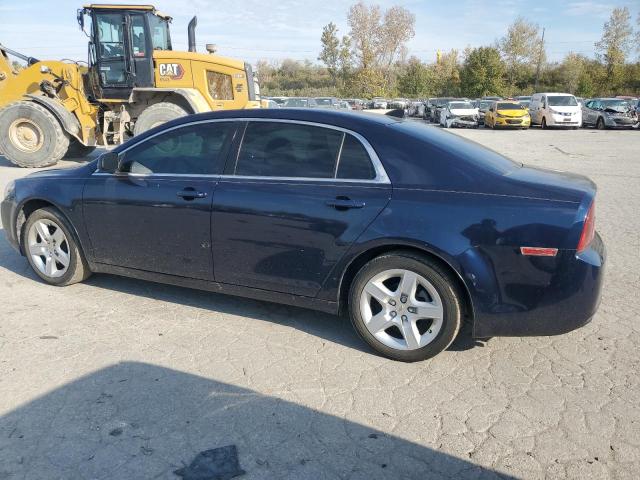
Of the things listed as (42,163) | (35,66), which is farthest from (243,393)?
(35,66)

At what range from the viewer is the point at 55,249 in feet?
15.6

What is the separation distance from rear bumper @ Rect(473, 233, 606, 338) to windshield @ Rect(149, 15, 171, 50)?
35.7 feet

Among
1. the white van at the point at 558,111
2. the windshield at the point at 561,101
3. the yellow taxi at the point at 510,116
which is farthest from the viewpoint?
the windshield at the point at 561,101

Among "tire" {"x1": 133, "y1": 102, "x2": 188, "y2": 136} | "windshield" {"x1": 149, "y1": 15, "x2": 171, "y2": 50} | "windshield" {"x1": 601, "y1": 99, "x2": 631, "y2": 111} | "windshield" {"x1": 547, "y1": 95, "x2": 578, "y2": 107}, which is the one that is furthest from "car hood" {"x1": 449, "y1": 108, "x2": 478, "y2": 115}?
"tire" {"x1": 133, "y1": 102, "x2": 188, "y2": 136}

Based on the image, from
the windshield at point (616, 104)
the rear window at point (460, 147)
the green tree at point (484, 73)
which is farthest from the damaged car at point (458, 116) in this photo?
the rear window at point (460, 147)

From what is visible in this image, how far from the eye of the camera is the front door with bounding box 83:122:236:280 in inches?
157

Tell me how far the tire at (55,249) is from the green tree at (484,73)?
178 ft

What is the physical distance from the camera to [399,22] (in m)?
69.4

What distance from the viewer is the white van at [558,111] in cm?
2922

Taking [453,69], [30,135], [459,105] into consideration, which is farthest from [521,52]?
[30,135]

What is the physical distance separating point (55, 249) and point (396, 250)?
10.3 ft

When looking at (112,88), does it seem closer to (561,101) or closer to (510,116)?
(510,116)

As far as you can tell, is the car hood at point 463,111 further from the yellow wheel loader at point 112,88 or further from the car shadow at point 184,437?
the car shadow at point 184,437

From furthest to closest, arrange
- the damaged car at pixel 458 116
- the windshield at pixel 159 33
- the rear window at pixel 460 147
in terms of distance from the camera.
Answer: the damaged car at pixel 458 116, the windshield at pixel 159 33, the rear window at pixel 460 147
